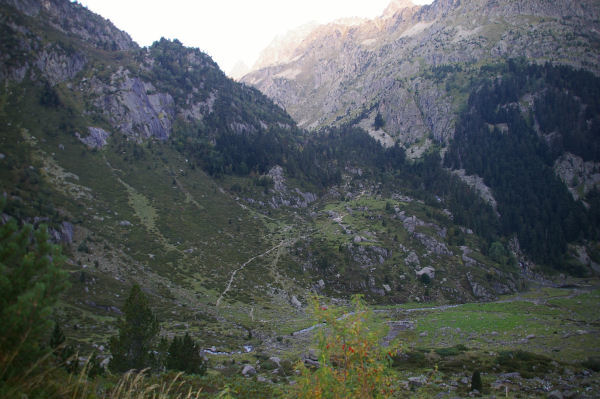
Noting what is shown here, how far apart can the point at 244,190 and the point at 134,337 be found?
272ft

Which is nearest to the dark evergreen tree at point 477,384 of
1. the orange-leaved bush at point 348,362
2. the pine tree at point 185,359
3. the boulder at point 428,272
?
the orange-leaved bush at point 348,362

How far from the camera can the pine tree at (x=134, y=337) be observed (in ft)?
73.6

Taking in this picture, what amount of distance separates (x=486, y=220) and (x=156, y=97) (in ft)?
444

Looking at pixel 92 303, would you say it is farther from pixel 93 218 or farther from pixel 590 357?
pixel 590 357

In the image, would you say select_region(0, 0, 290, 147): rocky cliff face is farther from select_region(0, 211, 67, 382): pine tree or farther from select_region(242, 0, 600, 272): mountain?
select_region(0, 211, 67, 382): pine tree

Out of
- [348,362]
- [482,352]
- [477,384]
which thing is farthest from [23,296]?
[482,352]

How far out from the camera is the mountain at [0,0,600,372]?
56250mm

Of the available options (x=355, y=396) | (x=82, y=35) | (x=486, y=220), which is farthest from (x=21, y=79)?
(x=486, y=220)

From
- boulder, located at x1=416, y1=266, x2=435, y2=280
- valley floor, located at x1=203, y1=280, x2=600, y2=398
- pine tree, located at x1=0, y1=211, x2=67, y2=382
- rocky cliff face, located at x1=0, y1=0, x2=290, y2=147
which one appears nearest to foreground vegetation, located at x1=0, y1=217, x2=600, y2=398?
pine tree, located at x1=0, y1=211, x2=67, y2=382

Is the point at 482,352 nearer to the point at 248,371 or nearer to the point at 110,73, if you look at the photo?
the point at 248,371

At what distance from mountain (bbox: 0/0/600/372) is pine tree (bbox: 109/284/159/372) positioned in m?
11.4

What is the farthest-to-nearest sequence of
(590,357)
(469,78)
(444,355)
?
(469,78) → (444,355) → (590,357)

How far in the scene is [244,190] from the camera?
105 metres

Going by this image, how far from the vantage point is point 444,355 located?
106 ft
